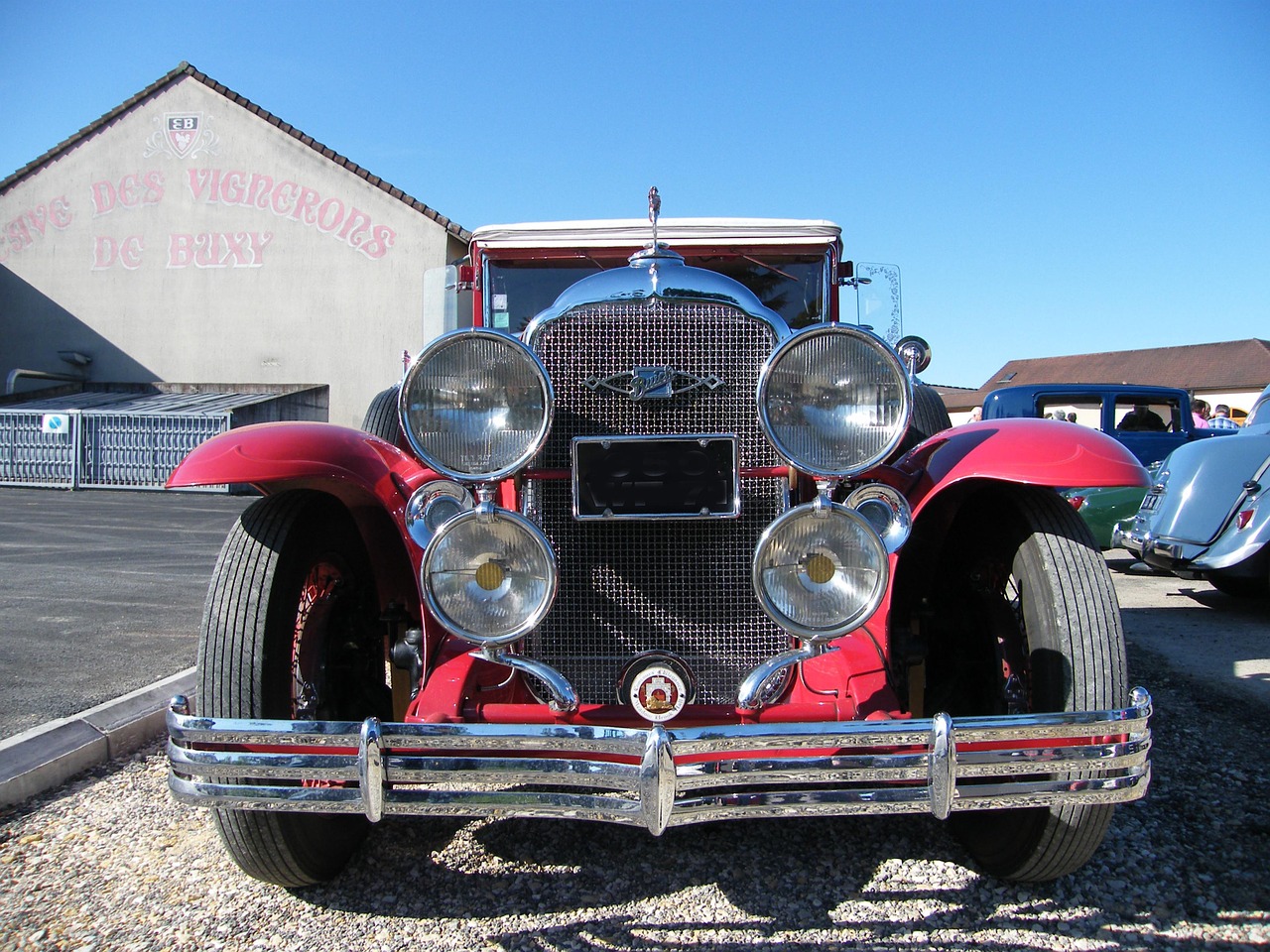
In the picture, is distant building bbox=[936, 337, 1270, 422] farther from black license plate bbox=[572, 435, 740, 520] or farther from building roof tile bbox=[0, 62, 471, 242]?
black license plate bbox=[572, 435, 740, 520]

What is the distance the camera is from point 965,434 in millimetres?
2270

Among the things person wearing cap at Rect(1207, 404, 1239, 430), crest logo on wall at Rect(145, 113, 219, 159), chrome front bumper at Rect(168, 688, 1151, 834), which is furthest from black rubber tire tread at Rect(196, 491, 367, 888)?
crest logo on wall at Rect(145, 113, 219, 159)

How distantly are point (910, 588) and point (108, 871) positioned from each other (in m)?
2.42

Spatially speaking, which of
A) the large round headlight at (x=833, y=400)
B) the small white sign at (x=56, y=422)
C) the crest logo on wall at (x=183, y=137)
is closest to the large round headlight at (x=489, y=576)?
the large round headlight at (x=833, y=400)

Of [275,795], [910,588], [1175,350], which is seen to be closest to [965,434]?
[910,588]

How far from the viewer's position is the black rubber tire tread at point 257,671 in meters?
2.01

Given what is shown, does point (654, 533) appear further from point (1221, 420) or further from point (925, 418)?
point (1221, 420)

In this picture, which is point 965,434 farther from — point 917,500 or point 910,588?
point 910,588

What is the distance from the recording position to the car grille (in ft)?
7.45

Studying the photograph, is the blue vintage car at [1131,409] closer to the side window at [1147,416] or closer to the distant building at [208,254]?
the side window at [1147,416]

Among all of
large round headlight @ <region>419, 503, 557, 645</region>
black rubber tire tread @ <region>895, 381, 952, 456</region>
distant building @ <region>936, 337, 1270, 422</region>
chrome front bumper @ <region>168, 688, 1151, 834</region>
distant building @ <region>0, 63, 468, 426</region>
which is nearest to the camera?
chrome front bumper @ <region>168, 688, 1151, 834</region>

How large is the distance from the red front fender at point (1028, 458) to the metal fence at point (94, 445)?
14192mm

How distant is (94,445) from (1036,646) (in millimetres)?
16365

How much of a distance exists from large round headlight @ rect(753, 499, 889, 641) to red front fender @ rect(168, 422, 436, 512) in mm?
978
